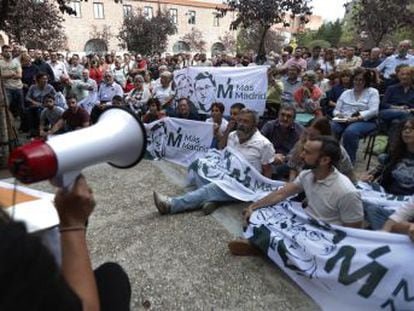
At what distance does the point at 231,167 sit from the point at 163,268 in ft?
5.70

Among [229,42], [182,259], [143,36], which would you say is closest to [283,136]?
[182,259]

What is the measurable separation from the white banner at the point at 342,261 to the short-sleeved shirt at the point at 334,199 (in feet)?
0.41

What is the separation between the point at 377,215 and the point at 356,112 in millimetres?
2923

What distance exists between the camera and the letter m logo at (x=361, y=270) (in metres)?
2.69

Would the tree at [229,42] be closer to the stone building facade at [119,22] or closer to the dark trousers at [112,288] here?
the stone building facade at [119,22]

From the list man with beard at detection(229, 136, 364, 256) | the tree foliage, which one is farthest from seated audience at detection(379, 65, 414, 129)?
the tree foliage

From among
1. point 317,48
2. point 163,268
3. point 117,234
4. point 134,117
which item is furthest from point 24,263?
point 317,48

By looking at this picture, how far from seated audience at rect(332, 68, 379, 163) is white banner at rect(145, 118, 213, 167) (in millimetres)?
1940

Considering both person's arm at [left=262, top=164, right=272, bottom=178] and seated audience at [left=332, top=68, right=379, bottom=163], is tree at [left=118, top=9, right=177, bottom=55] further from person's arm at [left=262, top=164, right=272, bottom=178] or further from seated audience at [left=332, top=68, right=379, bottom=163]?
person's arm at [left=262, top=164, right=272, bottom=178]

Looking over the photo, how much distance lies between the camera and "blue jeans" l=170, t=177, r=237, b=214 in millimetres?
4531

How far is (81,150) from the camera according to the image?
136cm

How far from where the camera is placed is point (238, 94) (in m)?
7.65

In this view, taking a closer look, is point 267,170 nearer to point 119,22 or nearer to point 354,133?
point 354,133

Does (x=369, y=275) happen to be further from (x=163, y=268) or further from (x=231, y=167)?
(x=231, y=167)
